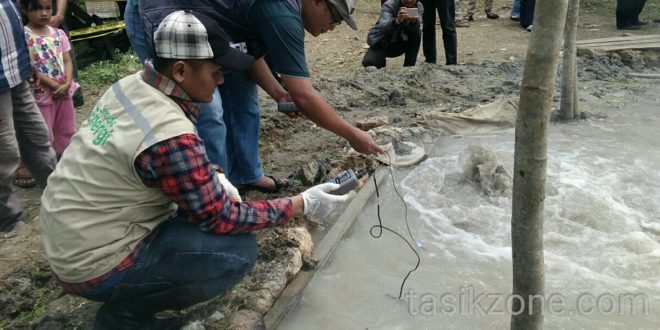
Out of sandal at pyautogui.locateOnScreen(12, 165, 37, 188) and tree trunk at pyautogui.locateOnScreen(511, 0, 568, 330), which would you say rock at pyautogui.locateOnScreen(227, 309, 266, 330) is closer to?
tree trunk at pyautogui.locateOnScreen(511, 0, 568, 330)

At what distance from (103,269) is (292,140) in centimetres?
314

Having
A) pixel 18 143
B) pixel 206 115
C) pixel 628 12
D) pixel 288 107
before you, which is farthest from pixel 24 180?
pixel 628 12

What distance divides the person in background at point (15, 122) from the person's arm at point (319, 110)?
192 centimetres

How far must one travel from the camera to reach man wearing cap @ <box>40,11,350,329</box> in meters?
1.80

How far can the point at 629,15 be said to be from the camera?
9289 millimetres

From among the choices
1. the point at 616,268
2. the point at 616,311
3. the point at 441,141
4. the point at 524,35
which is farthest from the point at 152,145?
the point at 524,35

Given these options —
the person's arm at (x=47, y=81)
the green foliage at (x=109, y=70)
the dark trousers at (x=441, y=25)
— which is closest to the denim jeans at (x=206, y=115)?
the person's arm at (x=47, y=81)

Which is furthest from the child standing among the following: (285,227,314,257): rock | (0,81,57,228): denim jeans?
(285,227,314,257): rock

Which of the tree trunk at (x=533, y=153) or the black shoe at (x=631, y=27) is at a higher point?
the tree trunk at (x=533, y=153)

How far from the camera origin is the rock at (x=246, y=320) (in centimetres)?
218

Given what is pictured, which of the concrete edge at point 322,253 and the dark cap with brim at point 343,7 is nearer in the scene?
the concrete edge at point 322,253

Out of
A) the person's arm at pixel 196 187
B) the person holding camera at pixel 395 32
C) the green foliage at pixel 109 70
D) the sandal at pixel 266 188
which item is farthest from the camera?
the green foliage at pixel 109 70

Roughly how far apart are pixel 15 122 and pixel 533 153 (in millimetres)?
3421

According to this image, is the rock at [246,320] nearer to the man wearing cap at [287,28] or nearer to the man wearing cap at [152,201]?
the man wearing cap at [152,201]
